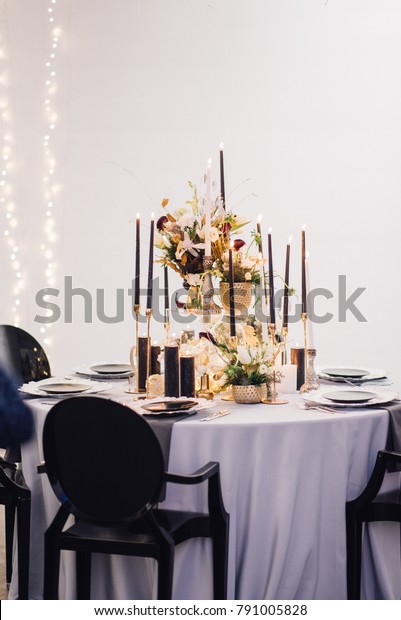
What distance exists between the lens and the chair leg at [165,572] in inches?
78.3

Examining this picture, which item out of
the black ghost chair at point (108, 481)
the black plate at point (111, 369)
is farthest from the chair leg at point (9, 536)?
the black ghost chair at point (108, 481)

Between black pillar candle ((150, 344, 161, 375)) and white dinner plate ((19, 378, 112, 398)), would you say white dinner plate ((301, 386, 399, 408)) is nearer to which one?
black pillar candle ((150, 344, 161, 375))

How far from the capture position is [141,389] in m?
2.75

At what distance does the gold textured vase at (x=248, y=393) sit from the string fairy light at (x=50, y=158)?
2785 millimetres

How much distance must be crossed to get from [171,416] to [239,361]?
352 mm

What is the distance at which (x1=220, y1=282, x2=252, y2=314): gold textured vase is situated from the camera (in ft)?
8.93

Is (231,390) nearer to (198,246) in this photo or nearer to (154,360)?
(154,360)

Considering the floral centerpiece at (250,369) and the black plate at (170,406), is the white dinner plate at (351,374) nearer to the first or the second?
the floral centerpiece at (250,369)

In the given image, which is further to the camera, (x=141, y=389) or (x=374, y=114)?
(x=374, y=114)

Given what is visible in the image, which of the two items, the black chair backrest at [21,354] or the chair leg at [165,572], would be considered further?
the black chair backrest at [21,354]

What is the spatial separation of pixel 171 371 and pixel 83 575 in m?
0.69

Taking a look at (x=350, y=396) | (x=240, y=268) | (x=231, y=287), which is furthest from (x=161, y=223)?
(x=350, y=396)
